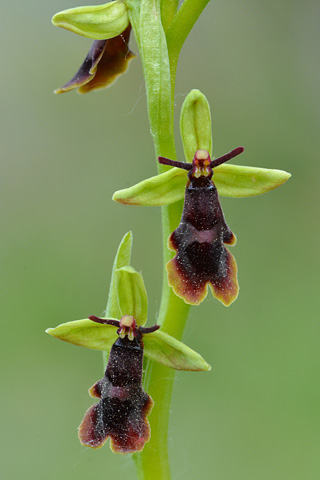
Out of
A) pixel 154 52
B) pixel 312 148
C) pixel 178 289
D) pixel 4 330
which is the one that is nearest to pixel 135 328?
pixel 178 289

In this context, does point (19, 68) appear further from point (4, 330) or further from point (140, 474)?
point (140, 474)

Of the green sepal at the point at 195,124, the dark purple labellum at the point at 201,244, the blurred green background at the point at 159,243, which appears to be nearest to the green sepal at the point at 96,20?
the green sepal at the point at 195,124

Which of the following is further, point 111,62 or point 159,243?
point 159,243

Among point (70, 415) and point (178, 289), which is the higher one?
point (178, 289)

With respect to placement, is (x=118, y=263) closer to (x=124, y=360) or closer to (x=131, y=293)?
(x=131, y=293)

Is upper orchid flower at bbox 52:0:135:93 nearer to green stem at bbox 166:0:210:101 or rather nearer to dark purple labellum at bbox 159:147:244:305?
green stem at bbox 166:0:210:101

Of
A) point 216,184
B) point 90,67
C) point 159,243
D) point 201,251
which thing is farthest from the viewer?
point 159,243

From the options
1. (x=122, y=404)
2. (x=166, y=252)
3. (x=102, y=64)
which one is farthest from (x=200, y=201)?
(x=102, y=64)
